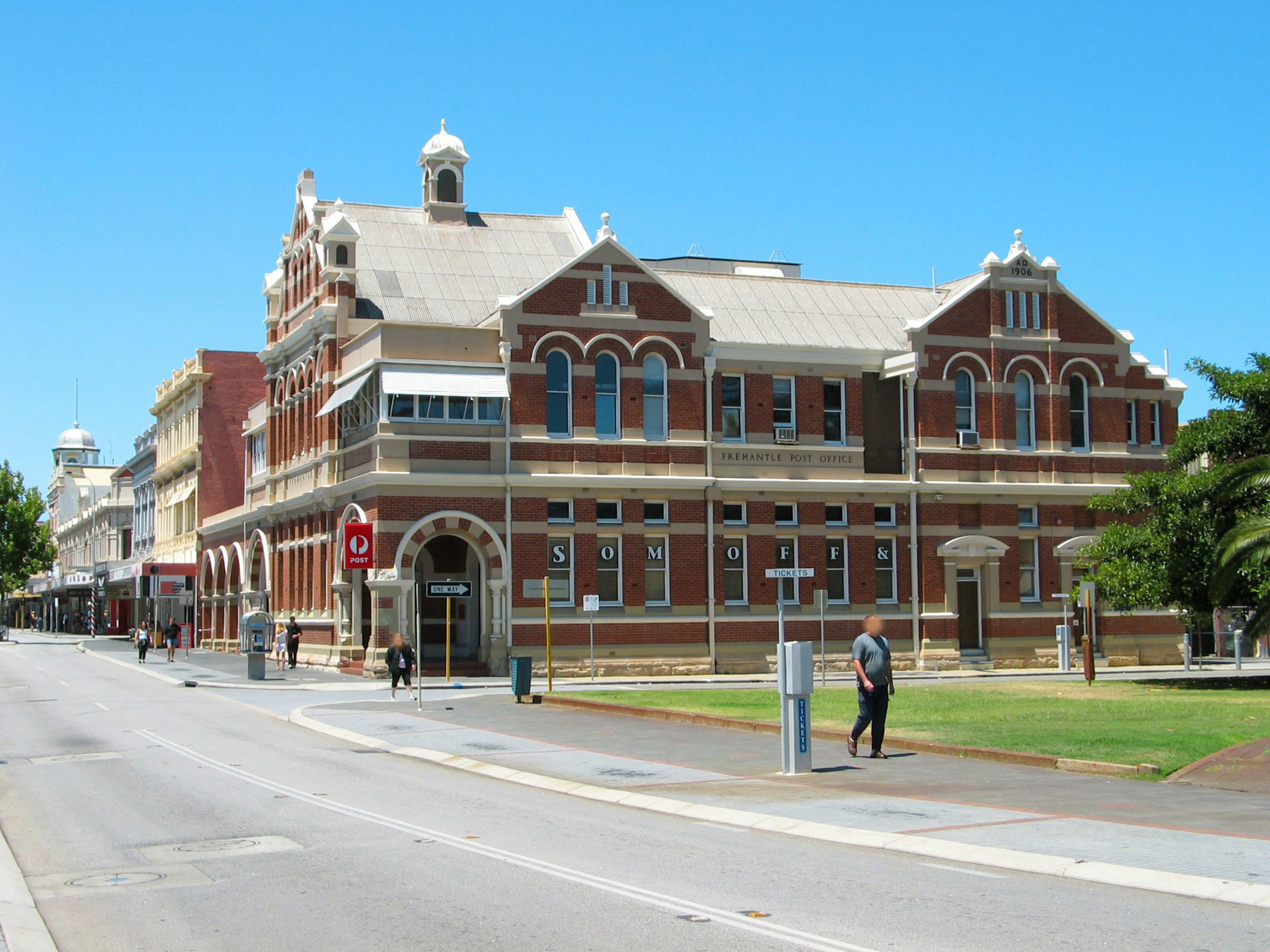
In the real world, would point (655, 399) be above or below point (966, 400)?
below

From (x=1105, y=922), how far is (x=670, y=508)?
31923mm

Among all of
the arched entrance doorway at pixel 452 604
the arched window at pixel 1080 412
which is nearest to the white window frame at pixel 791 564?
the arched entrance doorway at pixel 452 604

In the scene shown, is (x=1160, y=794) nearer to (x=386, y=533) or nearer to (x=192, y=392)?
(x=386, y=533)

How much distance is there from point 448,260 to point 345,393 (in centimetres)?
768

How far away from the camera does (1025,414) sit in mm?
45250

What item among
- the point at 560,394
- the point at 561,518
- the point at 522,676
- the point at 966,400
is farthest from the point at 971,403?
the point at 522,676

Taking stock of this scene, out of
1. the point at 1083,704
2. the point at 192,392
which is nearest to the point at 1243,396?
the point at 1083,704

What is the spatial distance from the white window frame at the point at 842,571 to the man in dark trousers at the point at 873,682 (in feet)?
79.3

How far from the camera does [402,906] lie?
968cm

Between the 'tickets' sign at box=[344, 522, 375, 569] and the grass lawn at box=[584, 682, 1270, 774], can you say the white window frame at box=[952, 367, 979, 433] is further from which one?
the 'tickets' sign at box=[344, 522, 375, 569]

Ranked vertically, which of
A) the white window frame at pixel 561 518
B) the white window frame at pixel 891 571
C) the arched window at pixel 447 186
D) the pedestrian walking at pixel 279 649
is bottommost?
the pedestrian walking at pixel 279 649

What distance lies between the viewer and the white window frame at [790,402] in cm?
4262

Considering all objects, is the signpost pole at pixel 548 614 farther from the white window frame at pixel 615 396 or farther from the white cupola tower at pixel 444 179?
the white cupola tower at pixel 444 179

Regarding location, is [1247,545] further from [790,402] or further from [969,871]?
[969,871]
